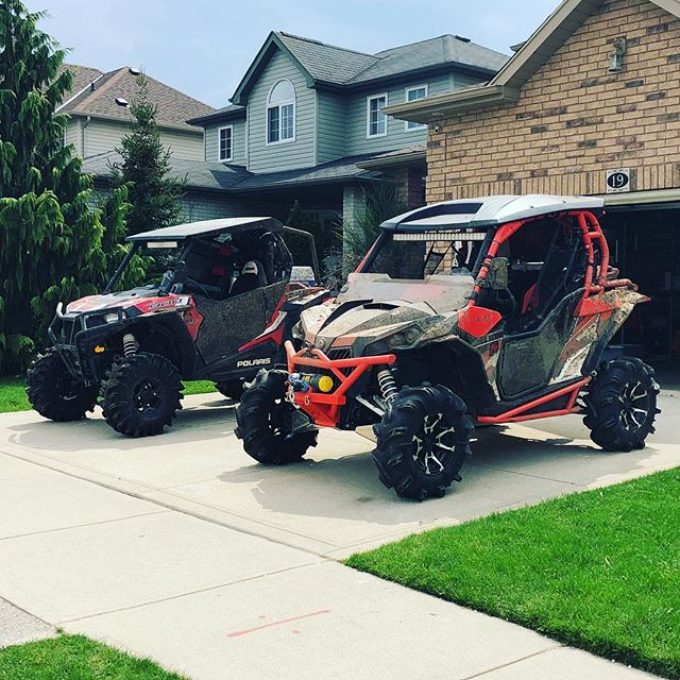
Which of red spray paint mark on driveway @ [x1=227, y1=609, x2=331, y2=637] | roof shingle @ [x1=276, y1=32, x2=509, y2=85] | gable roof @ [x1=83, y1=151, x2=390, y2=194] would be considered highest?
roof shingle @ [x1=276, y1=32, x2=509, y2=85]

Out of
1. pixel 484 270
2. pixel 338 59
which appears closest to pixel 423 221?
pixel 484 270

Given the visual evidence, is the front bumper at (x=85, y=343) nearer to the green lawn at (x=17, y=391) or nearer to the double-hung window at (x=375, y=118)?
the green lawn at (x=17, y=391)

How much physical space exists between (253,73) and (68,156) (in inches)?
548

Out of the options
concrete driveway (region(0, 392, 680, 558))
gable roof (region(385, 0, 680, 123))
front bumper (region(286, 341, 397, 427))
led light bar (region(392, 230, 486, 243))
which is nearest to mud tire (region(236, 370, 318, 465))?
concrete driveway (region(0, 392, 680, 558))

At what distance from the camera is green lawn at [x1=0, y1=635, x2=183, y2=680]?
13.6 feet

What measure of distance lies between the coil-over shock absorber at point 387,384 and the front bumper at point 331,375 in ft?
0.24

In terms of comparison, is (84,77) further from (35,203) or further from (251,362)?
(251,362)

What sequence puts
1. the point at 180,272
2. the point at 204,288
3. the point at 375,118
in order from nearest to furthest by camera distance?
the point at 180,272
the point at 204,288
the point at 375,118

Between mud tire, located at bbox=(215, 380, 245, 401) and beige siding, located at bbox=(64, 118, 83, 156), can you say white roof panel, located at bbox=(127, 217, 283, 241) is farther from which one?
beige siding, located at bbox=(64, 118, 83, 156)

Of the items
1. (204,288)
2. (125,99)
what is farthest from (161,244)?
(125,99)

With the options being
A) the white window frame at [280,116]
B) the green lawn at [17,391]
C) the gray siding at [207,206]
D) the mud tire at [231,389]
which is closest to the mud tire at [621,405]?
the green lawn at [17,391]

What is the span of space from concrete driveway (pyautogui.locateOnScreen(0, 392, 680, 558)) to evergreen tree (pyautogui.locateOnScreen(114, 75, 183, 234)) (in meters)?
13.2

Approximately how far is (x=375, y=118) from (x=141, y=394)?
61.6 feet

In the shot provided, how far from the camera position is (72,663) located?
4.26 metres
